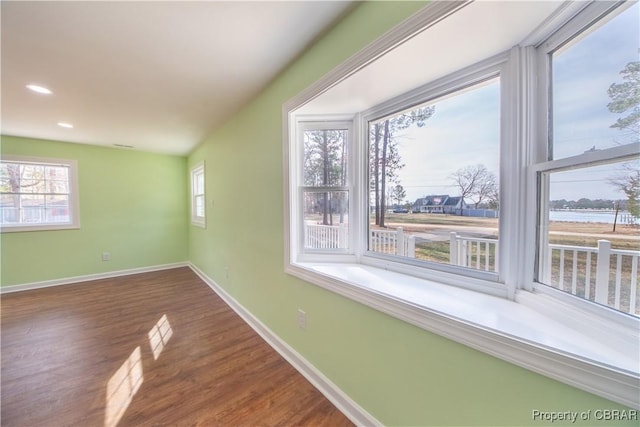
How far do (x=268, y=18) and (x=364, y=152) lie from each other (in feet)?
3.48

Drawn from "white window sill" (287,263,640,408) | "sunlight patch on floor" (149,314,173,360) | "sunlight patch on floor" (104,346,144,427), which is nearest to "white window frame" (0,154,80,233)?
"sunlight patch on floor" (149,314,173,360)

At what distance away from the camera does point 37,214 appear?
3590mm

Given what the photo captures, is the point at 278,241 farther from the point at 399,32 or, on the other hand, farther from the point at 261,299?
the point at 399,32

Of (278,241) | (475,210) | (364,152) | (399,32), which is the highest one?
(399,32)

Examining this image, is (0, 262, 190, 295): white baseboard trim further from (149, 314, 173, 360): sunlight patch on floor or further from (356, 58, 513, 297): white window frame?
(356, 58, 513, 297): white window frame

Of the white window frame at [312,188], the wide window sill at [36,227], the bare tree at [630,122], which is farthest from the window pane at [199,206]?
the bare tree at [630,122]

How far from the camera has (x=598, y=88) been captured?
0.84m

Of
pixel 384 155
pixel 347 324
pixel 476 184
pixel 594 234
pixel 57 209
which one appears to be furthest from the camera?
pixel 57 209

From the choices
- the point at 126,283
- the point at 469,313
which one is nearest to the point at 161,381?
the point at 469,313

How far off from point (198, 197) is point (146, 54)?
3069mm

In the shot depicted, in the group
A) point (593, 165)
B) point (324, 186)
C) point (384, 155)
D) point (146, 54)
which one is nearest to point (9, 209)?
point (146, 54)

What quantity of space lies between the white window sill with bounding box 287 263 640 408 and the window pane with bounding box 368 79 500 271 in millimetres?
268

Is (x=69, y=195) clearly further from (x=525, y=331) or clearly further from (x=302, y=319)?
(x=525, y=331)

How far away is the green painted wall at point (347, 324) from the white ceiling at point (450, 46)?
0.14m
